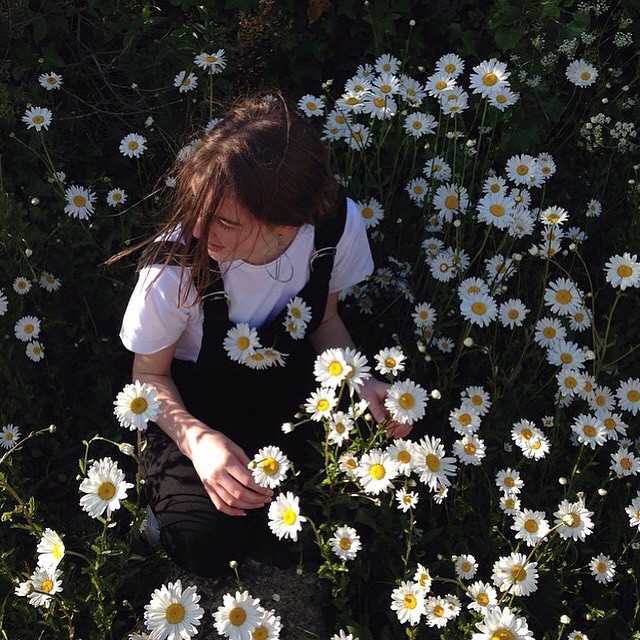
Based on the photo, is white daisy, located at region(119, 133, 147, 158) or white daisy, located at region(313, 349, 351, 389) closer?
white daisy, located at region(313, 349, 351, 389)

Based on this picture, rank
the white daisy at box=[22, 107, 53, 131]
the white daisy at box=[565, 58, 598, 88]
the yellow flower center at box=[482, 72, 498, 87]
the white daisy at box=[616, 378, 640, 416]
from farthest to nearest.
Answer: the white daisy at box=[565, 58, 598, 88] < the white daisy at box=[22, 107, 53, 131] < the yellow flower center at box=[482, 72, 498, 87] < the white daisy at box=[616, 378, 640, 416]

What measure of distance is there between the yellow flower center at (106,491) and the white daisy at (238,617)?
0.32 meters

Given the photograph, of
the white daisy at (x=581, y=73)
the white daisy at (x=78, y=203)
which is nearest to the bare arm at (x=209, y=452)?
the white daisy at (x=78, y=203)

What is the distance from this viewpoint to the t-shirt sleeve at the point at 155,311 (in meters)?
1.91

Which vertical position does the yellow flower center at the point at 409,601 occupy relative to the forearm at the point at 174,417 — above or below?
below

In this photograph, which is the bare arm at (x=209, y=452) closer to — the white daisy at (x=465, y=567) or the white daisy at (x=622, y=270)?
the white daisy at (x=465, y=567)

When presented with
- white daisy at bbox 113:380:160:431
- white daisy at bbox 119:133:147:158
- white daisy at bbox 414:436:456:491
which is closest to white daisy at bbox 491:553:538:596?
white daisy at bbox 414:436:456:491

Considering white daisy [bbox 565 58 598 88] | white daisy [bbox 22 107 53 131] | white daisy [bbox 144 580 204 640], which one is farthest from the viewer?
white daisy [bbox 565 58 598 88]

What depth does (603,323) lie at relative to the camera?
272cm

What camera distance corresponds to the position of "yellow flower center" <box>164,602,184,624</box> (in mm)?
1594

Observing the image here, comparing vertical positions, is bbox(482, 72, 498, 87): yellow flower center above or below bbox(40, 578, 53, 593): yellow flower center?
above

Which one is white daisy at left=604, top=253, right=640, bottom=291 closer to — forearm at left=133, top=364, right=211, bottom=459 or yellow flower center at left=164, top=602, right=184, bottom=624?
forearm at left=133, top=364, right=211, bottom=459

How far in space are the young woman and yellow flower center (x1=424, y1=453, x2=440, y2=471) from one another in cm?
13

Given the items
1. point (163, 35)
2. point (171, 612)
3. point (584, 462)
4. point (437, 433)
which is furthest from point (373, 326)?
point (163, 35)
